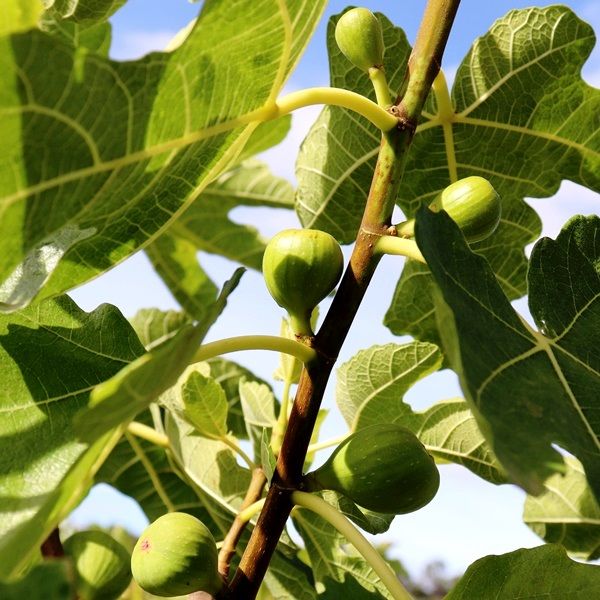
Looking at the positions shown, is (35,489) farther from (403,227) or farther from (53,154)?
(403,227)

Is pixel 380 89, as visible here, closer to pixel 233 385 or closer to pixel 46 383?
pixel 46 383

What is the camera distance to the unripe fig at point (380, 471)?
1.15m

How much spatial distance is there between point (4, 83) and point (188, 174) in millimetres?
350

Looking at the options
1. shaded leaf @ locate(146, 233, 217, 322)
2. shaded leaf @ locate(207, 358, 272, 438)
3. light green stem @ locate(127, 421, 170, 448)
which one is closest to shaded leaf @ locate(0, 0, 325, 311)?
light green stem @ locate(127, 421, 170, 448)

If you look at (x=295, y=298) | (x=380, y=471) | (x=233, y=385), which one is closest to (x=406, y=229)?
(x=295, y=298)

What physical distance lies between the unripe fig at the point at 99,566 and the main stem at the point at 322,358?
0.31 metres

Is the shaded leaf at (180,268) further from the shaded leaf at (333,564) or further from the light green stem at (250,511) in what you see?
the light green stem at (250,511)

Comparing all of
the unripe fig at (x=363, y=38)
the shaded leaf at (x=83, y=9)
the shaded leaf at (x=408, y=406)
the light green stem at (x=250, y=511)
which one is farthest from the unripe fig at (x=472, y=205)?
the shaded leaf at (x=83, y=9)

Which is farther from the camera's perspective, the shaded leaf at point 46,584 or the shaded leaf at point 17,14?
the shaded leaf at point 17,14

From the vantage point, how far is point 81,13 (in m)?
1.46

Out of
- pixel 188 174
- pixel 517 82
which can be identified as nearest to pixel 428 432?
pixel 517 82

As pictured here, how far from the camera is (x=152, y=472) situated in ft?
6.27

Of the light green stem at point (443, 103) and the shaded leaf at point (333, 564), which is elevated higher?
the light green stem at point (443, 103)

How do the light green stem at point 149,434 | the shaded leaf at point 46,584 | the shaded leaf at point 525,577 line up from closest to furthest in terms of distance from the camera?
the shaded leaf at point 46,584 → the shaded leaf at point 525,577 → the light green stem at point 149,434
